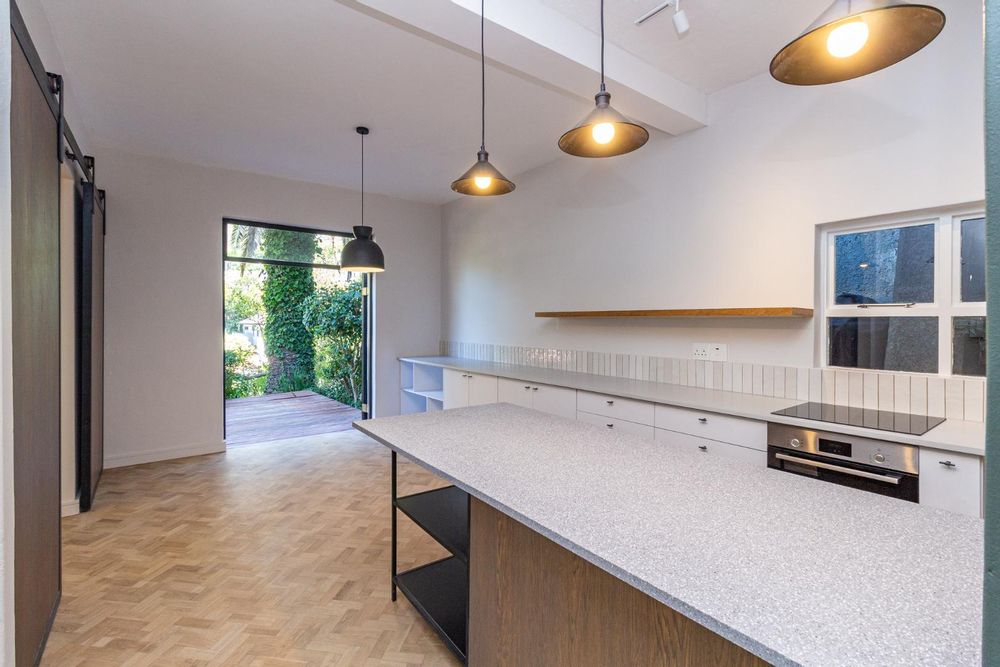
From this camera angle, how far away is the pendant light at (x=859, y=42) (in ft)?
3.59

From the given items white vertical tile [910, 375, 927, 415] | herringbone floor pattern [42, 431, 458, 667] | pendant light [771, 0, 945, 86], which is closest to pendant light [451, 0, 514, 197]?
pendant light [771, 0, 945, 86]

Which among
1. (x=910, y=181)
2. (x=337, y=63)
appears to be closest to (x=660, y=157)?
(x=910, y=181)

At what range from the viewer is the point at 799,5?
7.48 feet

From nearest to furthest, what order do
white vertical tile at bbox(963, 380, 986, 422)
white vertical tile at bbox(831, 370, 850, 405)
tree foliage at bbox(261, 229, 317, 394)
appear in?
white vertical tile at bbox(963, 380, 986, 422), white vertical tile at bbox(831, 370, 850, 405), tree foliage at bbox(261, 229, 317, 394)

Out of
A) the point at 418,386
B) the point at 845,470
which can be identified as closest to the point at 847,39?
the point at 845,470

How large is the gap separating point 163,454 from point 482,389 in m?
2.97

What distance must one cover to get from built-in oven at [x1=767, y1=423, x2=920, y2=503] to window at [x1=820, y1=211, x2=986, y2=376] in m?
0.70

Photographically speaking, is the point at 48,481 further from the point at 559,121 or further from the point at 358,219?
the point at 358,219

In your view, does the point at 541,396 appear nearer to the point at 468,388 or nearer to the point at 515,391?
the point at 515,391

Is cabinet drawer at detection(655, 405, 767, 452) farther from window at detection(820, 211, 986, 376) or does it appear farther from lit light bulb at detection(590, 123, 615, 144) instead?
lit light bulb at detection(590, 123, 615, 144)

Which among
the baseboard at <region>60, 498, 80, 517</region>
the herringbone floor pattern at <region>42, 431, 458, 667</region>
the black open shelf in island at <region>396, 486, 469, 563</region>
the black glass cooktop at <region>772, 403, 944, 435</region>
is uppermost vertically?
the black glass cooktop at <region>772, 403, 944, 435</region>

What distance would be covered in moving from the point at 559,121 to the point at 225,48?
7.08 ft

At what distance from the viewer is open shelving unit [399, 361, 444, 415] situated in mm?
5449

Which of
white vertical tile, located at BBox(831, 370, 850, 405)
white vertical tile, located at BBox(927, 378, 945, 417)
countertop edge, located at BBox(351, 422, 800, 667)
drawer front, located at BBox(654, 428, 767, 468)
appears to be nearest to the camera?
countertop edge, located at BBox(351, 422, 800, 667)
